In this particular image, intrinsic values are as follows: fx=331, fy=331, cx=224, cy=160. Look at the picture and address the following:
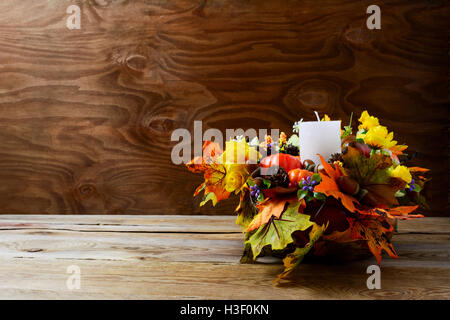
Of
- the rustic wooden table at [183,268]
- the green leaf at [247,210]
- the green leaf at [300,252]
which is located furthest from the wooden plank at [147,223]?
the green leaf at [300,252]

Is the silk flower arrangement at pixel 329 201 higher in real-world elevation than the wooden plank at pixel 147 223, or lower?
higher

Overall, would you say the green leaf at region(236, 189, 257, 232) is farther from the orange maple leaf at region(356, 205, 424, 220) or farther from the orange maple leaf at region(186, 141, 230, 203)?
the orange maple leaf at region(356, 205, 424, 220)

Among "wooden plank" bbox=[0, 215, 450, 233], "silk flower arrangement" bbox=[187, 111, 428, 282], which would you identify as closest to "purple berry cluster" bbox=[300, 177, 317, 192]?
"silk flower arrangement" bbox=[187, 111, 428, 282]

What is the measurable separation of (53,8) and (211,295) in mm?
1122

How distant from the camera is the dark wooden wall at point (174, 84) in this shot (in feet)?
3.46

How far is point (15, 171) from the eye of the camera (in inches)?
46.1

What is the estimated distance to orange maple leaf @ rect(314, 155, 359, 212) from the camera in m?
0.46

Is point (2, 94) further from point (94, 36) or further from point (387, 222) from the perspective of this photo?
point (387, 222)

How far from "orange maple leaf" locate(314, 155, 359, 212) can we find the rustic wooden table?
0.40 ft

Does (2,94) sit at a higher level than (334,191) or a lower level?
higher

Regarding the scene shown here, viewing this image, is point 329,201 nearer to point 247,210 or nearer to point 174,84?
point 247,210

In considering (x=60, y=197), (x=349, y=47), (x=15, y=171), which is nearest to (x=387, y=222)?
(x=349, y=47)

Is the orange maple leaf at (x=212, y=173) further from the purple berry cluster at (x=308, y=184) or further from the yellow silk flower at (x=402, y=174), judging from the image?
the yellow silk flower at (x=402, y=174)

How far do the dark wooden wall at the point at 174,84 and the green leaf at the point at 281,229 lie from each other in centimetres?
63
